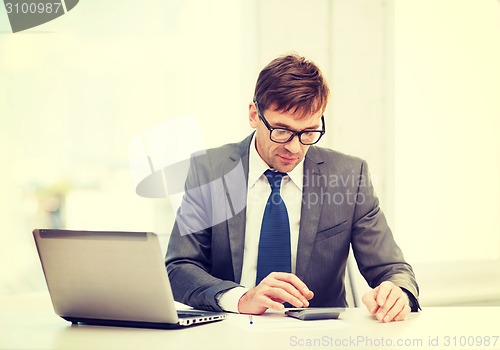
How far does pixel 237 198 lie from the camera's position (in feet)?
7.71

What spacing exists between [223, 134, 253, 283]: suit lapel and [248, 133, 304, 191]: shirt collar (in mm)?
15

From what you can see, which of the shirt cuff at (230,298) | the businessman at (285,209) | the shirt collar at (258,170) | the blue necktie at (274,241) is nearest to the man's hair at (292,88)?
the businessman at (285,209)

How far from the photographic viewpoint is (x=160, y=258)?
4.91 feet

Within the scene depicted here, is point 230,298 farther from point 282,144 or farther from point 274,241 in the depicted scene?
point 282,144

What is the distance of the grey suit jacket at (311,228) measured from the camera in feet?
7.53

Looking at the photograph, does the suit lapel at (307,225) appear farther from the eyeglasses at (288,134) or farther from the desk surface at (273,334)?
the desk surface at (273,334)

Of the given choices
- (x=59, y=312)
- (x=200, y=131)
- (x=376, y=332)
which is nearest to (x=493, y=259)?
(x=200, y=131)

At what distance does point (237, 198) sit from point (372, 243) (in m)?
0.48

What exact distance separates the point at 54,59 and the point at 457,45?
210 cm

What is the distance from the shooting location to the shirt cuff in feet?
6.14

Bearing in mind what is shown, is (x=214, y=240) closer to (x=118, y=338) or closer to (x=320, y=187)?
(x=320, y=187)

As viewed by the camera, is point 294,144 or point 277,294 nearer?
point 277,294

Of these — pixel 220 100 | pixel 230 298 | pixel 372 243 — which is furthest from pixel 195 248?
pixel 220 100

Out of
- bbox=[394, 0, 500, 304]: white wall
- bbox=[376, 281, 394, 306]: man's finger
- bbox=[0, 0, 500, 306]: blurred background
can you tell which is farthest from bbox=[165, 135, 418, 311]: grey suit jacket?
bbox=[394, 0, 500, 304]: white wall
